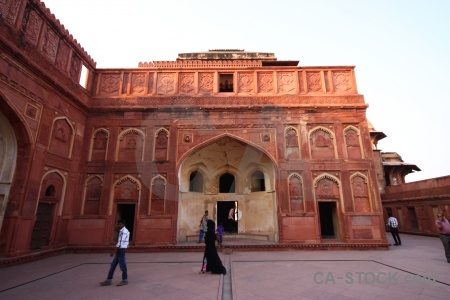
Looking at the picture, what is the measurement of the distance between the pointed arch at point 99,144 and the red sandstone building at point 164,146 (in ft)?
0.15

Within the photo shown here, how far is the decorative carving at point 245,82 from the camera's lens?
38.1 feet

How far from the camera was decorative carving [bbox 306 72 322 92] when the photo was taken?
11.5 meters

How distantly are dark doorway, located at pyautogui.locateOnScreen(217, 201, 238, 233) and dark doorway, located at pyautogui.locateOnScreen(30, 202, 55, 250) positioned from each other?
24.0 feet

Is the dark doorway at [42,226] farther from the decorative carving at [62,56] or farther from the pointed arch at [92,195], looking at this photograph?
the decorative carving at [62,56]

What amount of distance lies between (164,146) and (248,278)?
22.3 feet

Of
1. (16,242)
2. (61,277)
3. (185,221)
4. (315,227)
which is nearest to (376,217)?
(315,227)

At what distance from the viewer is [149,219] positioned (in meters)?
9.77

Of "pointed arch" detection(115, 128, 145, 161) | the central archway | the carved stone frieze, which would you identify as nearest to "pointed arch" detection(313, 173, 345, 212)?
the central archway

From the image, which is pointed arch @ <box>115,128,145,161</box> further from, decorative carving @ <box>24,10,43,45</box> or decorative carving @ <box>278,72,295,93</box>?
decorative carving @ <box>278,72,295,93</box>

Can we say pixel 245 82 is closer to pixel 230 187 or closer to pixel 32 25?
pixel 230 187

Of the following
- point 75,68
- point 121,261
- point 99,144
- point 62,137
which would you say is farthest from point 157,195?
point 75,68

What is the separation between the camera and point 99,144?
420 inches

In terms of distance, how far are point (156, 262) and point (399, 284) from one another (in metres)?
6.27

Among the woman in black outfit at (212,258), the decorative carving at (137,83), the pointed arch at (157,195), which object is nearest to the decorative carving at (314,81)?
the decorative carving at (137,83)
